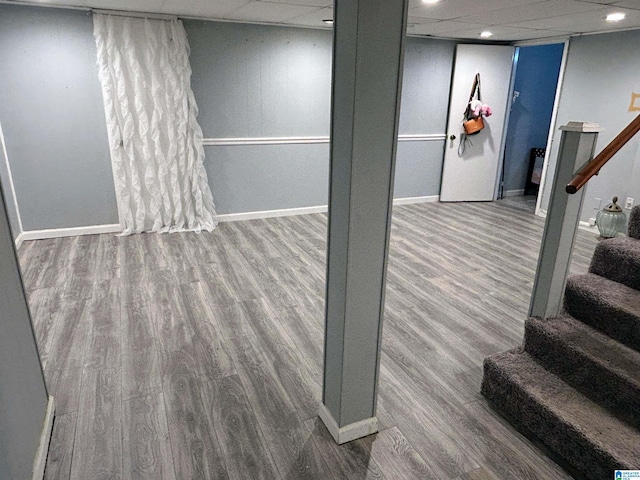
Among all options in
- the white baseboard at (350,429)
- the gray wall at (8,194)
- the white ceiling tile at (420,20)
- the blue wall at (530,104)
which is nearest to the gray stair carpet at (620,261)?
the white baseboard at (350,429)

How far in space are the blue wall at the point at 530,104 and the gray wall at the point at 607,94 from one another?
3.73 ft

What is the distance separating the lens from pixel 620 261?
2207 mm

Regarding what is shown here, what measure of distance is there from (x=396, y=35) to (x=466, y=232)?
3775 millimetres

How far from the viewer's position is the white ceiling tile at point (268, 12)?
11.8 ft

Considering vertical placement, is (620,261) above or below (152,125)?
below

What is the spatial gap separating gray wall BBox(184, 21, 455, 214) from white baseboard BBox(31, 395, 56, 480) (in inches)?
127

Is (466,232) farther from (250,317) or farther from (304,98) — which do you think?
(250,317)

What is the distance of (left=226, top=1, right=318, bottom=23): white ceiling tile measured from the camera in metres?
3.60

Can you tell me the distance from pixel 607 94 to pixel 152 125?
4.85 m

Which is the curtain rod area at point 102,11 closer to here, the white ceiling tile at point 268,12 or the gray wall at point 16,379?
the white ceiling tile at point 268,12

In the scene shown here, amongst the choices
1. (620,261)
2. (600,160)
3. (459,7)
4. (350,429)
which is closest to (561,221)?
(600,160)

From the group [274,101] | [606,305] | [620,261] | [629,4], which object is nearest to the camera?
[606,305]

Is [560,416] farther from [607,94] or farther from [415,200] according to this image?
[415,200]

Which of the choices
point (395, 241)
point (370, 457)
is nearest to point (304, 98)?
point (395, 241)
